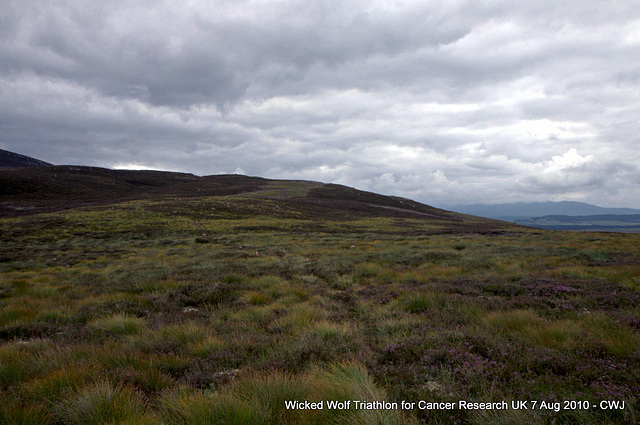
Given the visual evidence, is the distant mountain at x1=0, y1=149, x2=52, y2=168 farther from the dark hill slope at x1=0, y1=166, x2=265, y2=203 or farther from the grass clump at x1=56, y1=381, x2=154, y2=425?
the grass clump at x1=56, y1=381, x2=154, y2=425

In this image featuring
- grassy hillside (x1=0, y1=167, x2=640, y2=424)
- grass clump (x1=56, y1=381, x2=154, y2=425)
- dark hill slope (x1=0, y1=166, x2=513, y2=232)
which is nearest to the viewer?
grass clump (x1=56, y1=381, x2=154, y2=425)

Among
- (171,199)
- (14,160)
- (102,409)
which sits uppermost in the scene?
(14,160)

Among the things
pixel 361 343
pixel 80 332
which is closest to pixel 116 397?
pixel 361 343

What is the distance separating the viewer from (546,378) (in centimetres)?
342

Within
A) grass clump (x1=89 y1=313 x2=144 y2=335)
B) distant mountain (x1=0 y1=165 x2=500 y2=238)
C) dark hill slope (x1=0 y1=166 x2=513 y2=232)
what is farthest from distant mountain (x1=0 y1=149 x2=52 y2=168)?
grass clump (x1=89 y1=313 x2=144 y2=335)

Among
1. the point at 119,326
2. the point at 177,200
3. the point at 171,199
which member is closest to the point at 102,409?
the point at 119,326

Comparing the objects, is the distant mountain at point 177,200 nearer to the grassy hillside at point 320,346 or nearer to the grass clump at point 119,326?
the grassy hillside at point 320,346

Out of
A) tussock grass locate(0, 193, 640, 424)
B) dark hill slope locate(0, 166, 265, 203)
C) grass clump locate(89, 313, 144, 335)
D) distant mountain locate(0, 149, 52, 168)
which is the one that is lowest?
grass clump locate(89, 313, 144, 335)

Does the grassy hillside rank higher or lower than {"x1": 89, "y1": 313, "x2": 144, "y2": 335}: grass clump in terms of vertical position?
higher

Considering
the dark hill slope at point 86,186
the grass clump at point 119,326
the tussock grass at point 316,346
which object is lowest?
the grass clump at point 119,326

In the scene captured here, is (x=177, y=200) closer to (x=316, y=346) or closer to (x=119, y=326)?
(x=119, y=326)

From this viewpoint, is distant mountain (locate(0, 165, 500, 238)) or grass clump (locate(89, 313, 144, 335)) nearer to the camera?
grass clump (locate(89, 313, 144, 335))

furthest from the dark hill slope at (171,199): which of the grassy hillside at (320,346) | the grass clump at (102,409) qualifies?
the grass clump at (102,409)

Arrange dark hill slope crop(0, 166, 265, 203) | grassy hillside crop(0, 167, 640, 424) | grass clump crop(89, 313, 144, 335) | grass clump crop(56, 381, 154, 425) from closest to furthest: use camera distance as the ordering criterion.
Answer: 1. grass clump crop(56, 381, 154, 425)
2. grassy hillside crop(0, 167, 640, 424)
3. grass clump crop(89, 313, 144, 335)
4. dark hill slope crop(0, 166, 265, 203)
